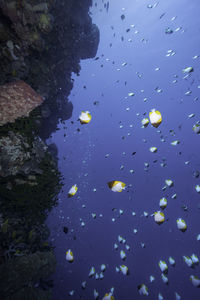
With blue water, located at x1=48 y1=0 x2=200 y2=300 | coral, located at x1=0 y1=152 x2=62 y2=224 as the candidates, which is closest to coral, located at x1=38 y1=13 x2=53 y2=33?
coral, located at x1=0 y1=152 x2=62 y2=224

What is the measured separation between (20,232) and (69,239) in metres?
32.5

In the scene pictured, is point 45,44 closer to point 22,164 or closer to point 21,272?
point 22,164

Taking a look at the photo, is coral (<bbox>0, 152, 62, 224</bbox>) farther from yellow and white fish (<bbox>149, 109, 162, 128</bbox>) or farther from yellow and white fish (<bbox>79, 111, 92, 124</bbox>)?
yellow and white fish (<bbox>149, 109, 162, 128</bbox>)

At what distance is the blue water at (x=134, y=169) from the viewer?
27375 millimetres

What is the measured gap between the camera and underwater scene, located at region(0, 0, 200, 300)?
234 inches

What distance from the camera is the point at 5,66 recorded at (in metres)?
6.25

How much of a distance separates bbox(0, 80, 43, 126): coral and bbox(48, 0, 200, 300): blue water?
3491 mm

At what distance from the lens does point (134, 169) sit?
200 feet

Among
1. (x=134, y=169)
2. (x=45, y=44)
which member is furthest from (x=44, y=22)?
(x=134, y=169)

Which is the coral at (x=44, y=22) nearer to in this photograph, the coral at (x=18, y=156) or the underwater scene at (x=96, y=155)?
the underwater scene at (x=96, y=155)

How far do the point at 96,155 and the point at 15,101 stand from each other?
229 ft

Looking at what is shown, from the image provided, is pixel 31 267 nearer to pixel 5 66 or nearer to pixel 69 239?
pixel 5 66

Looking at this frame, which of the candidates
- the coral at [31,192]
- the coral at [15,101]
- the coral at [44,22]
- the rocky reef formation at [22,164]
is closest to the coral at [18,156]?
the rocky reef formation at [22,164]

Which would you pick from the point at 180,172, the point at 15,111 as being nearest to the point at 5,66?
the point at 15,111
